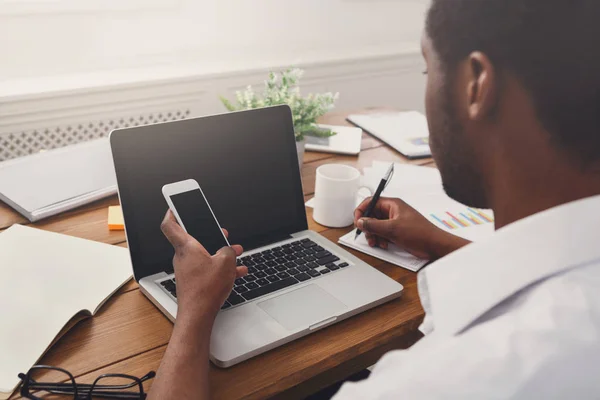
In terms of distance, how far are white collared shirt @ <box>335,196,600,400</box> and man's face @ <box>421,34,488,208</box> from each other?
103 mm

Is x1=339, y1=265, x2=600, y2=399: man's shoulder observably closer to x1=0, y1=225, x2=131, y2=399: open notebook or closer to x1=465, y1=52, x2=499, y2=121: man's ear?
x1=465, y1=52, x2=499, y2=121: man's ear

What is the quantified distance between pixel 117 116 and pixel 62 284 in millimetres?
1180

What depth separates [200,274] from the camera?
0.73m

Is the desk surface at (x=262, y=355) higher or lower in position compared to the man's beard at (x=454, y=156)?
lower

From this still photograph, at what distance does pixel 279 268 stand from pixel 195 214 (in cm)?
16

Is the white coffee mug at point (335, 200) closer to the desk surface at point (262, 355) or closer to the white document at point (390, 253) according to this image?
the white document at point (390, 253)

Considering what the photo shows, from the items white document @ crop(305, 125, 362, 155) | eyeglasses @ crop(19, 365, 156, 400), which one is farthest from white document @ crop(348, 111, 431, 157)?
eyeglasses @ crop(19, 365, 156, 400)

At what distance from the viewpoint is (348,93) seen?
8.08 ft

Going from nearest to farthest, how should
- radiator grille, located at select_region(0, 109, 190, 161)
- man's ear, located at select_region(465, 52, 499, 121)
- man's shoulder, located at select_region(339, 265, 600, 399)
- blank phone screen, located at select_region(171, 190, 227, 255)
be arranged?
man's shoulder, located at select_region(339, 265, 600, 399) → man's ear, located at select_region(465, 52, 499, 121) → blank phone screen, located at select_region(171, 190, 227, 255) → radiator grille, located at select_region(0, 109, 190, 161)

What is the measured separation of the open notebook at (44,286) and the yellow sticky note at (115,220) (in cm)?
7

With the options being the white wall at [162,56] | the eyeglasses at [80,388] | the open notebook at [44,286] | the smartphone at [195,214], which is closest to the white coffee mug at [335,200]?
the smartphone at [195,214]

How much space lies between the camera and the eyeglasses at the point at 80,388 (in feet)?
2.04

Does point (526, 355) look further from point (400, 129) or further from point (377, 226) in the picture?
point (400, 129)

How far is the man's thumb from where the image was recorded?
95 centimetres
